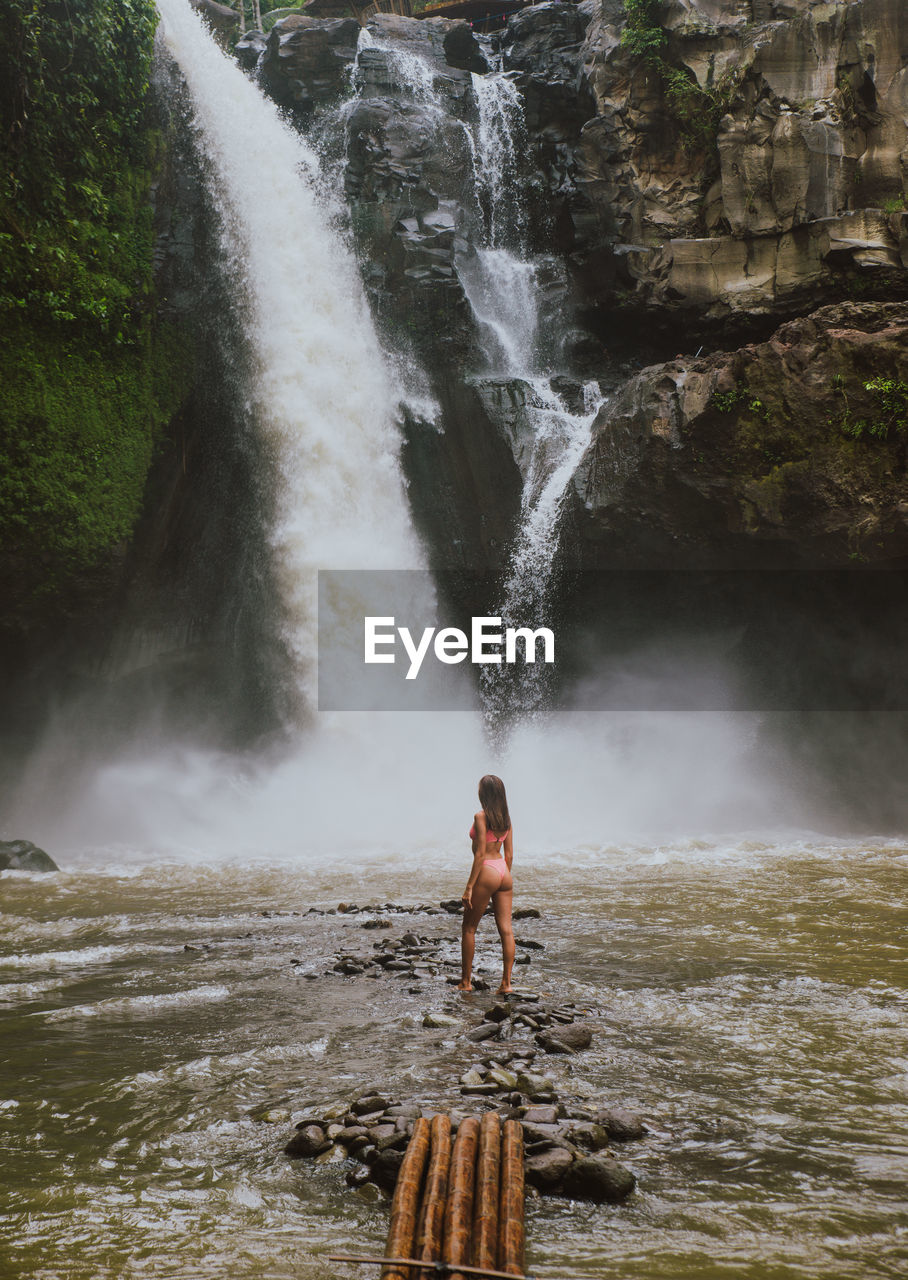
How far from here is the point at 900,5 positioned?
1606 centimetres

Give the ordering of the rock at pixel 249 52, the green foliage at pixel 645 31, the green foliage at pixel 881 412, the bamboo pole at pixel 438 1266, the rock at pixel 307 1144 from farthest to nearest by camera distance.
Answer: the rock at pixel 249 52 → the green foliage at pixel 645 31 → the green foliage at pixel 881 412 → the rock at pixel 307 1144 → the bamboo pole at pixel 438 1266

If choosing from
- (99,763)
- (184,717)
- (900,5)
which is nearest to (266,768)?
(184,717)

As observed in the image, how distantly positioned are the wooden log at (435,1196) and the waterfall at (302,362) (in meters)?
13.8

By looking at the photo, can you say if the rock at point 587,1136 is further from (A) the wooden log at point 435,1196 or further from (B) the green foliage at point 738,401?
(B) the green foliage at point 738,401

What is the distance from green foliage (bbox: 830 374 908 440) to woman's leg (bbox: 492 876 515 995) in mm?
11626

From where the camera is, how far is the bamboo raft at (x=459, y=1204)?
2879 millimetres

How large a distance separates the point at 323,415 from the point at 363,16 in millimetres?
17977

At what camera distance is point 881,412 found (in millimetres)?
14547

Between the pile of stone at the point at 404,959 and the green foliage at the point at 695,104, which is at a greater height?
the green foliage at the point at 695,104

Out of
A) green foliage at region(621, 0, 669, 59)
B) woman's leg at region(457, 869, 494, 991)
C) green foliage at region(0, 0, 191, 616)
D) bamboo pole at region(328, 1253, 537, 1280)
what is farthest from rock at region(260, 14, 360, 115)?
bamboo pole at region(328, 1253, 537, 1280)

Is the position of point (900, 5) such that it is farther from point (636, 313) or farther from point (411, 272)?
point (411, 272)

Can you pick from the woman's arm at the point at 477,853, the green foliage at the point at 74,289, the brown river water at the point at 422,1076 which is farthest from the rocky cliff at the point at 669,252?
the woman's arm at the point at 477,853

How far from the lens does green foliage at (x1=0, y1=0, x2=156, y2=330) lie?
1452cm

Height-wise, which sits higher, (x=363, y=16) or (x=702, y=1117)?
(x=363, y=16)
